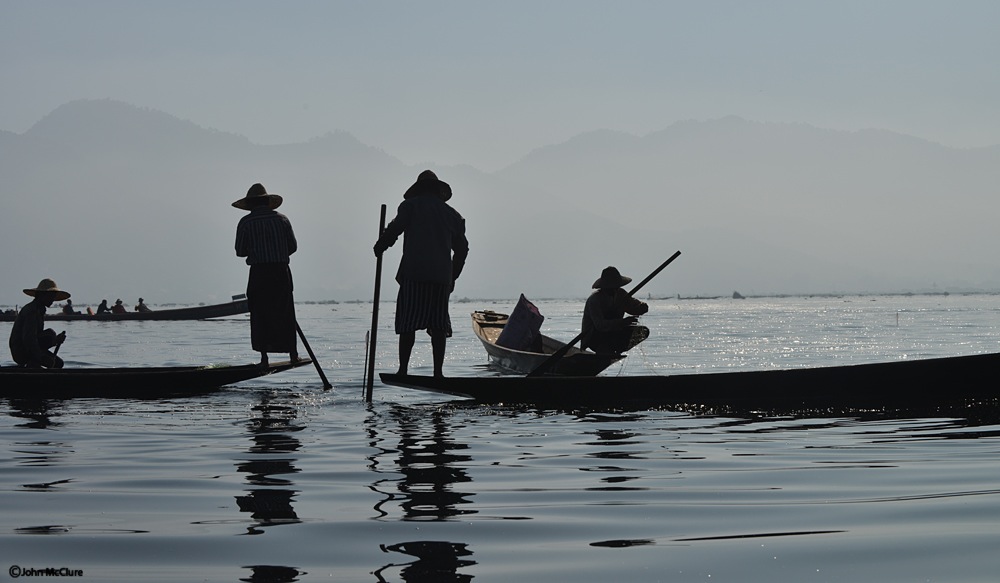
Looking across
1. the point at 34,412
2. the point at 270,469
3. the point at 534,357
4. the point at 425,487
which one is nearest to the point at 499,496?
the point at 425,487

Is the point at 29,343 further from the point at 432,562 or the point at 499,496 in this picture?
the point at 432,562

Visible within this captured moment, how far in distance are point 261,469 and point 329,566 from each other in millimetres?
2419

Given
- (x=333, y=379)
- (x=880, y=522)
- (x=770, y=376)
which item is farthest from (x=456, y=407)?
(x=880, y=522)

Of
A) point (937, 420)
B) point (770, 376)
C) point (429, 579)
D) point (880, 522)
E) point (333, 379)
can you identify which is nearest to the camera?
point (429, 579)

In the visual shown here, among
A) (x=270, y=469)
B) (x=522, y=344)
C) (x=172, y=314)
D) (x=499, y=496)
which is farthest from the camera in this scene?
(x=172, y=314)

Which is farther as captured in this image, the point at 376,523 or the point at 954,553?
the point at 376,523

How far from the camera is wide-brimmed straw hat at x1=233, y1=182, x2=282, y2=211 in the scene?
11047 millimetres

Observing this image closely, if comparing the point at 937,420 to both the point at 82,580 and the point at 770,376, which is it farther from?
the point at 82,580

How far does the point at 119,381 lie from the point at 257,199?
2529 mm

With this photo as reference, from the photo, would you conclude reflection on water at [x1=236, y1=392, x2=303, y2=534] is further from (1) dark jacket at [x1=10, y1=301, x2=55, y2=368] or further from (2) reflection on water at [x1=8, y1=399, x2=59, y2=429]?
(1) dark jacket at [x1=10, y1=301, x2=55, y2=368]

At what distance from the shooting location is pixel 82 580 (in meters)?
3.25

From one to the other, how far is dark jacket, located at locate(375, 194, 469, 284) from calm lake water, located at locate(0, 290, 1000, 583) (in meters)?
1.32

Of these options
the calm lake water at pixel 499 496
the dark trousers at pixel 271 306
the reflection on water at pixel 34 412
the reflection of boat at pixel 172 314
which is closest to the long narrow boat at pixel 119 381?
the reflection on water at pixel 34 412

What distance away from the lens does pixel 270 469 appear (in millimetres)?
5711
